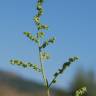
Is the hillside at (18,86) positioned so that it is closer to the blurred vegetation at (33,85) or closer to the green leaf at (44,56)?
the blurred vegetation at (33,85)

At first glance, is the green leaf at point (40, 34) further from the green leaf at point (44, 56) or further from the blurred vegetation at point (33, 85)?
the blurred vegetation at point (33, 85)

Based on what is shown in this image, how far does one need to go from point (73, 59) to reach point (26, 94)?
97.5 m

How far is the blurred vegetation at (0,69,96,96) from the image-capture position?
102188 mm

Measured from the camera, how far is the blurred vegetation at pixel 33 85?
102m

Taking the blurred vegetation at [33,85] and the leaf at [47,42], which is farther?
the blurred vegetation at [33,85]

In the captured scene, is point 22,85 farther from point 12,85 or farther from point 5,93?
A: point 5,93

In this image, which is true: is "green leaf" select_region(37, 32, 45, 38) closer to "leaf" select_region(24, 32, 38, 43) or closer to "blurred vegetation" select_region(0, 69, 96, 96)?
"leaf" select_region(24, 32, 38, 43)

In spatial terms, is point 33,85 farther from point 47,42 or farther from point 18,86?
point 47,42

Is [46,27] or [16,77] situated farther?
[16,77]

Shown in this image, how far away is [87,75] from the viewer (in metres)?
112

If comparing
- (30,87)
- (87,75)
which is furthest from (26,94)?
(87,75)

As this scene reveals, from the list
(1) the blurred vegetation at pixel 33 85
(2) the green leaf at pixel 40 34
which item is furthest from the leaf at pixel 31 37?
(1) the blurred vegetation at pixel 33 85

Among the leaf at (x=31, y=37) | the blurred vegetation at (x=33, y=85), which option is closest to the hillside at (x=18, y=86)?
the blurred vegetation at (x=33, y=85)

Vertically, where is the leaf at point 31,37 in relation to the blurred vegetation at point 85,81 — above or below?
above
